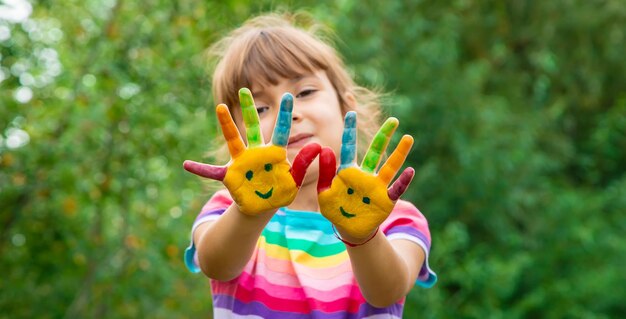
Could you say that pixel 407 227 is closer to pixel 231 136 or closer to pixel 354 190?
pixel 354 190

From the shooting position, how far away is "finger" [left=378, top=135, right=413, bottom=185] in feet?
4.40

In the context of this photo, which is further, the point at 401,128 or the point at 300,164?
the point at 401,128

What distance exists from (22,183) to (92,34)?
801 millimetres

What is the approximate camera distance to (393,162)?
1353 mm

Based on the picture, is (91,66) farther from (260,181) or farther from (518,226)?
(518,226)

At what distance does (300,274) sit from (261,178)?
15.4 inches

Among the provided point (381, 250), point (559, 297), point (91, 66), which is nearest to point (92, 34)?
point (91, 66)

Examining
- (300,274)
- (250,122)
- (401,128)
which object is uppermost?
(250,122)

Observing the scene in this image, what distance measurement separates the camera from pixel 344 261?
1.67 m

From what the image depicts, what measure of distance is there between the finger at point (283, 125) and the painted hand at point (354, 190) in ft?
0.23

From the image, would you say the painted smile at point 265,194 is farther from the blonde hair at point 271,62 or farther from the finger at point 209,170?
the blonde hair at point 271,62

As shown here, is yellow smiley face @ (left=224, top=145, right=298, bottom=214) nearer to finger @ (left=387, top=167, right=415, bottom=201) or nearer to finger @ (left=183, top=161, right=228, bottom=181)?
finger @ (left=183, top=161, right=228, bottom=181)

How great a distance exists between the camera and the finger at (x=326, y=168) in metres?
1.34

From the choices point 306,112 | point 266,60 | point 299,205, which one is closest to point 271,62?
point 266,60
